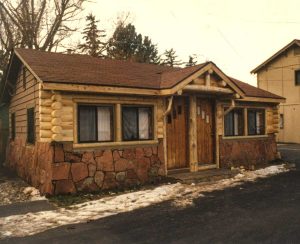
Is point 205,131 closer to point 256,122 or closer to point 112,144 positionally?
point 256,122

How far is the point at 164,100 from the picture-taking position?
38.9 ft

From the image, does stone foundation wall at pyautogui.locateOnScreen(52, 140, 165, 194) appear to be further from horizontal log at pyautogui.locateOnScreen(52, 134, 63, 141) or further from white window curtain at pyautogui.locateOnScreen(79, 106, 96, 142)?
white window curtain at pyautogui.locateOnScreen(79, 106, 96, 142)

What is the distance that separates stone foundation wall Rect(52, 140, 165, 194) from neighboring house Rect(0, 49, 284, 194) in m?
0.03

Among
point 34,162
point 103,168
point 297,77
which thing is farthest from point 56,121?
point 297,77

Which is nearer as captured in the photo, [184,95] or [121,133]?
[121,133]

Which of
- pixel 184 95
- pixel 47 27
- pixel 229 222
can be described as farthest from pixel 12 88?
pixel 47 27

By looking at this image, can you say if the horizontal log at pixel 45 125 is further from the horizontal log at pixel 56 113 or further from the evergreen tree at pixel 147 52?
the evergreen tree at pixel 147 52

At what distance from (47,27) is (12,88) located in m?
13.5

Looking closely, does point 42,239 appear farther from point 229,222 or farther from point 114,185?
point 114,185

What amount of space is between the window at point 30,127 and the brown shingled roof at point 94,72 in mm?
1879

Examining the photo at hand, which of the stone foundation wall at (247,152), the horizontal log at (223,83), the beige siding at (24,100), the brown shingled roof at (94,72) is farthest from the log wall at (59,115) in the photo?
the stone foundation wall at (247,152)

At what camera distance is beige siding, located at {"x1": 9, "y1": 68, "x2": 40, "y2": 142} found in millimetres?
11102

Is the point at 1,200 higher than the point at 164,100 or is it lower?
lower

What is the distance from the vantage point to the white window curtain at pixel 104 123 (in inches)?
414
